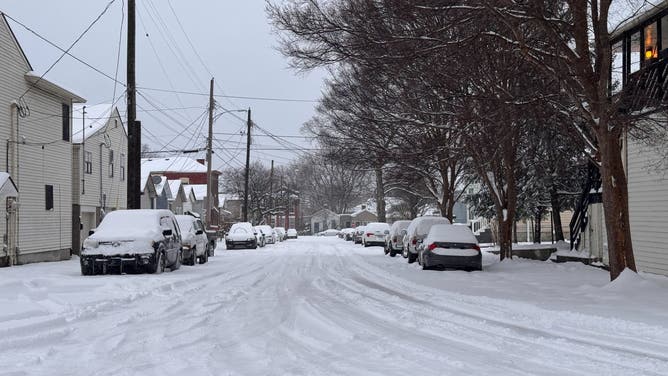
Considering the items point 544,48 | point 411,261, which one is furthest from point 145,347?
point 411,261

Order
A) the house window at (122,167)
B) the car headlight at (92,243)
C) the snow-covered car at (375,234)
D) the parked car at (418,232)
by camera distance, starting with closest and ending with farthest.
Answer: the car headlight at (92,243)
the parked car at (418,232)
the house window at (122,167)
the snow-covered car at (375,234)

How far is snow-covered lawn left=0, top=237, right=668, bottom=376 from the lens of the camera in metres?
7.12

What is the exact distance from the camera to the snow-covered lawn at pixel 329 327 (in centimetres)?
712

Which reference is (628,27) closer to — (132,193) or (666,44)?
(666,44)

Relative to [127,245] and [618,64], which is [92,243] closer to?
[127,245]

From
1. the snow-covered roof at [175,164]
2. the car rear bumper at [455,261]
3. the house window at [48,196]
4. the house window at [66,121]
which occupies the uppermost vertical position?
the snow-covered roof at [175,164]

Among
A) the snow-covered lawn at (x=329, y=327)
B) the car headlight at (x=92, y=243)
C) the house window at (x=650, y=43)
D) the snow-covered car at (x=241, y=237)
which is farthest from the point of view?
the snow-covered car at (x=241, y=237)

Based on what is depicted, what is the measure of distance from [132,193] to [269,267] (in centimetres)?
520

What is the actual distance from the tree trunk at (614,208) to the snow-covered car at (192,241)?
14.2m

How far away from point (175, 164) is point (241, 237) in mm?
44921

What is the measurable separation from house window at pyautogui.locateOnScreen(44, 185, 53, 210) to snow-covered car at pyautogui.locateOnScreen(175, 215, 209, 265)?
5.22 meters

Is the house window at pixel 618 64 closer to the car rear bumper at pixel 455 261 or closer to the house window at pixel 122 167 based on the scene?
the car rear bumper at pixel 455 261

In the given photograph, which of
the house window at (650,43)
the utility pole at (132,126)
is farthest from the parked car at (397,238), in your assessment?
the house window at (650,43)

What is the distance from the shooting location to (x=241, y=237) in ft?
136
